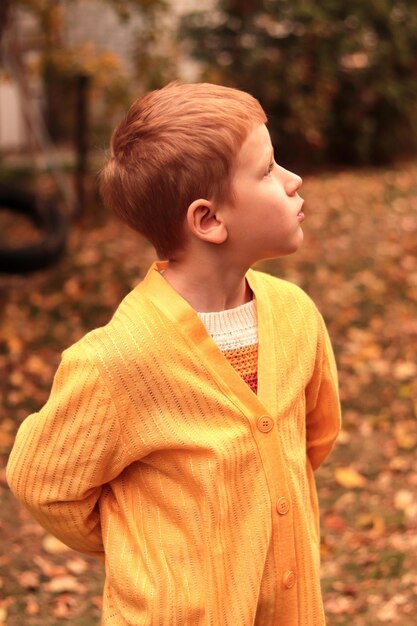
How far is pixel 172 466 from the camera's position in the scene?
1.92 meters

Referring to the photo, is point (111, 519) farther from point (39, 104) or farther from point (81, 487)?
point (39, 104)

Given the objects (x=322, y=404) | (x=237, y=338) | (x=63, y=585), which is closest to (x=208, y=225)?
(x=237, y=338)

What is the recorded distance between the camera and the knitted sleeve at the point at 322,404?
7.12ft

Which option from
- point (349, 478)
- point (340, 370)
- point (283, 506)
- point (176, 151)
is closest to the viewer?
point (176, 151)

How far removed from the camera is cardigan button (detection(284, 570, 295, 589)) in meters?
2.01

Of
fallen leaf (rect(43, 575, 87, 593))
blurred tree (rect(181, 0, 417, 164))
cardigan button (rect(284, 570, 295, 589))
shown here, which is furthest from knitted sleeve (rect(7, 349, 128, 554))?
blurred tree (rect(181, 0, 417, 164))

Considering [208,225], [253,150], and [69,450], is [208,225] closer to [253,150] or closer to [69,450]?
[253,150]

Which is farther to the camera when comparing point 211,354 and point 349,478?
point 349,478

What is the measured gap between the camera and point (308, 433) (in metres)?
2.34

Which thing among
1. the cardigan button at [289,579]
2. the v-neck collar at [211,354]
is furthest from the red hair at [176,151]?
the cardigan button at [289,579]

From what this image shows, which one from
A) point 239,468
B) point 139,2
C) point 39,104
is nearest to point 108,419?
point 239,468

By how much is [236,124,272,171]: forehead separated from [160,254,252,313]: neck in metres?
0.22

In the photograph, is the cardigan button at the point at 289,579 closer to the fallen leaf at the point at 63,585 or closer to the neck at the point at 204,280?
the neck at the point at 204,280

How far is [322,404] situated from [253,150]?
699 millimetres
